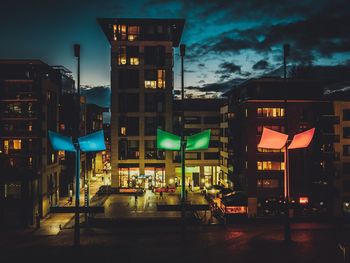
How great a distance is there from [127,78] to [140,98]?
388 cm

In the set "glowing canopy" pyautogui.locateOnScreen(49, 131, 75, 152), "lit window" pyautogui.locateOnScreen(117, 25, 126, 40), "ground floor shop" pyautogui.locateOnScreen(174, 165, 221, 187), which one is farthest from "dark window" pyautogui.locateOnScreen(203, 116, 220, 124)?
"glowing canopy" pyautogui.locateOnScreen(49, 131, 75, 152)

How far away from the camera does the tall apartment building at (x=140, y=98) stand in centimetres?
5422

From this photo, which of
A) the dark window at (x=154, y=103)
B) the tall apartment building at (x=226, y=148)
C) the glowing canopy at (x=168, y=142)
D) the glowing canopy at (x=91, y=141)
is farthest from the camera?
the dark window at (x=154, y=103)

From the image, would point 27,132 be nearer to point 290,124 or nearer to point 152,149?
point 152,149

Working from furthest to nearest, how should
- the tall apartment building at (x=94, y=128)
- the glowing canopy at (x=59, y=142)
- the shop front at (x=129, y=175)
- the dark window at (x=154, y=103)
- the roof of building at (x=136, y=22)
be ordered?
the tall apartment building at (x=94, y=128), the dark window at (x=154, y=103), the shop front at (x=129, y=175), the roof of building at (x=136, y=22), the glowing canopy at (x=59, y=142)

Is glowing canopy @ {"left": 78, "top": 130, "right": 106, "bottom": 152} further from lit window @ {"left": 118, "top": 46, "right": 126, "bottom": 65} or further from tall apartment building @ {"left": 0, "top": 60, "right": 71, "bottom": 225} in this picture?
lit window @ {"left": 118, "top": 46, "right": 126, "bottom": 65}

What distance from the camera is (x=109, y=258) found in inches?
711

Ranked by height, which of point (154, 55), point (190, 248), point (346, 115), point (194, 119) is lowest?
point (190, 248)

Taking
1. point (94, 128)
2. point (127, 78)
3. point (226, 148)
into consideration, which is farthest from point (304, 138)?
point (94, 128)

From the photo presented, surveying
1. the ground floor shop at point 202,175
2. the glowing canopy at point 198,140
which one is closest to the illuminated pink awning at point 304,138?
the glowing canopy at point 198,140

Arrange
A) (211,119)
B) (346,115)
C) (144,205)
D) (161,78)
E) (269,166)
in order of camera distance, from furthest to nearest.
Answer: (211,119)
(161,78)
(144,205)
(346,115)
(269,166)

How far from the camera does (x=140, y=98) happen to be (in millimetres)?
54594

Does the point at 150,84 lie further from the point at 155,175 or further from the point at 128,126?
the point at 155,175

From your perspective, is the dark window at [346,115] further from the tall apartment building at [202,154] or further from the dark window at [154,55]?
the dark window at [154,55]
